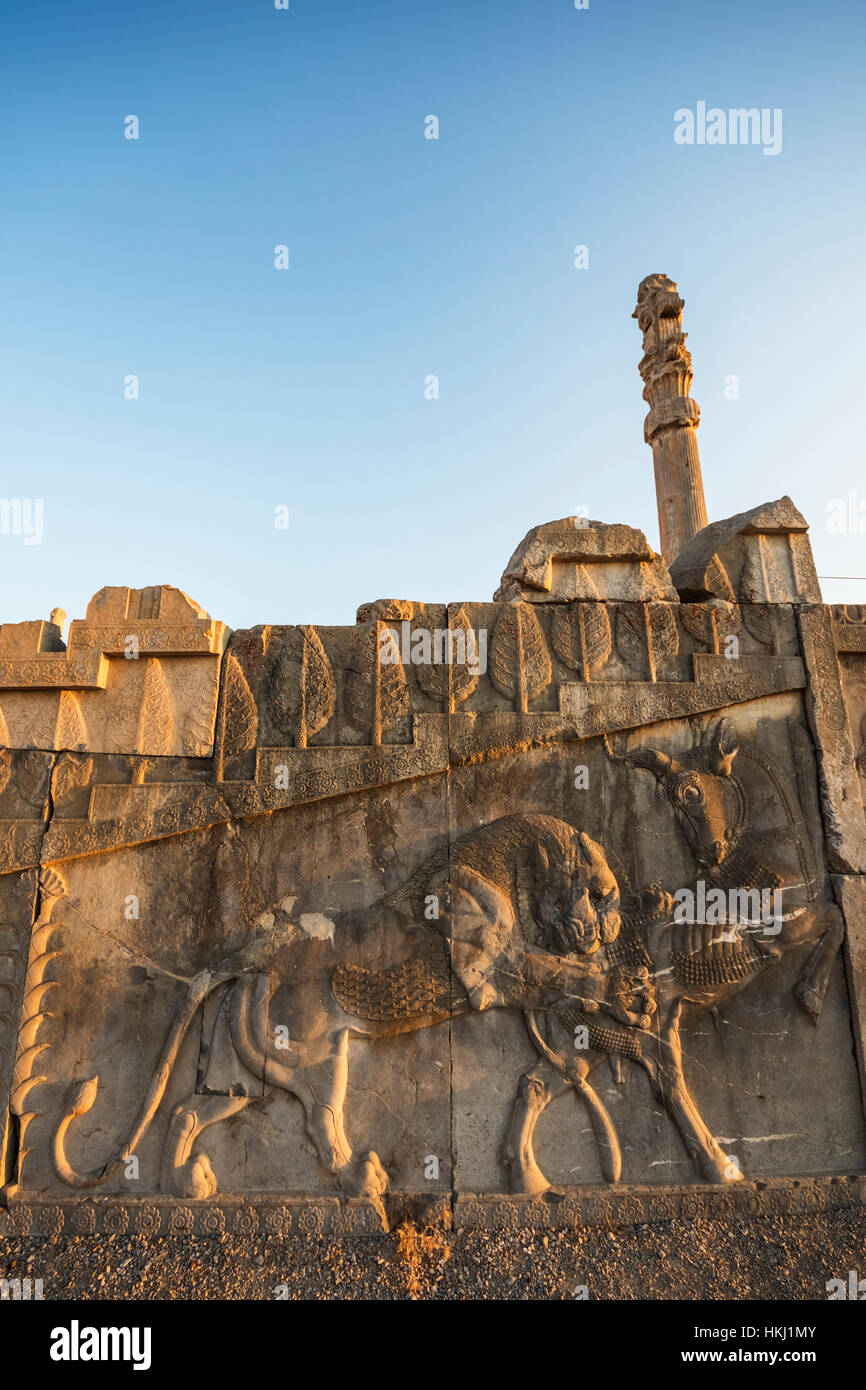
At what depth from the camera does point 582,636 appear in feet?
18.2

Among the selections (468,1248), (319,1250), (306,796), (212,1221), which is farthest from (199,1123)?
(306,796)

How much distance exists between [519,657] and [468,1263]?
140 inches

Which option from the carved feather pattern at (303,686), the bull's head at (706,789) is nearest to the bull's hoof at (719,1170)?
the bull's head at (706,789)

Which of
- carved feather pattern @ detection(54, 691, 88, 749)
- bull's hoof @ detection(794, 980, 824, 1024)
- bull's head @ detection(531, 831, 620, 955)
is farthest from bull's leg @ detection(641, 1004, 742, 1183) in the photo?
carved feather pattern @ detection(54, 691, 88, 749)

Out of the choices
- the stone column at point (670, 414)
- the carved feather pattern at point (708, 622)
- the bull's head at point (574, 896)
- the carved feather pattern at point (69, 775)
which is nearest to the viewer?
the bull's head at point (574, 896)

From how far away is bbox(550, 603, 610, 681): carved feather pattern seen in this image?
5488mm

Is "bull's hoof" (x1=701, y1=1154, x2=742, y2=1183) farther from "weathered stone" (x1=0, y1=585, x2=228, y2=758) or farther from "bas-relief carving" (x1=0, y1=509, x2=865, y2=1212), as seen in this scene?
"weathered stone" (x1=0, y1=585, x2=228, y2=758)

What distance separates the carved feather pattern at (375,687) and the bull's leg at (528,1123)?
227cm

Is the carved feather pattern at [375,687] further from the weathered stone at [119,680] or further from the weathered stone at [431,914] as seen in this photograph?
the weathered stone at [119,680]

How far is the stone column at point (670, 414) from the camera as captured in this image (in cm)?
1242

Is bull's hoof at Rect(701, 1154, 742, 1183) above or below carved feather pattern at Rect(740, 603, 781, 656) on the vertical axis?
below

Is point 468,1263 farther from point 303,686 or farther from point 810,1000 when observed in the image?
point 303,686

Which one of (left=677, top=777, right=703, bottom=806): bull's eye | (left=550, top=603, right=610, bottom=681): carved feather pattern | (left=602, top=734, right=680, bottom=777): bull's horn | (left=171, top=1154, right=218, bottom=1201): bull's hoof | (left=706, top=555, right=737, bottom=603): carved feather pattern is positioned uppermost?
(left=706, top=555, right=737, bottom=603): carved feather pattern

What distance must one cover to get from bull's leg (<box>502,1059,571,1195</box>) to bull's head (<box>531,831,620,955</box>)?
2.41 feet
